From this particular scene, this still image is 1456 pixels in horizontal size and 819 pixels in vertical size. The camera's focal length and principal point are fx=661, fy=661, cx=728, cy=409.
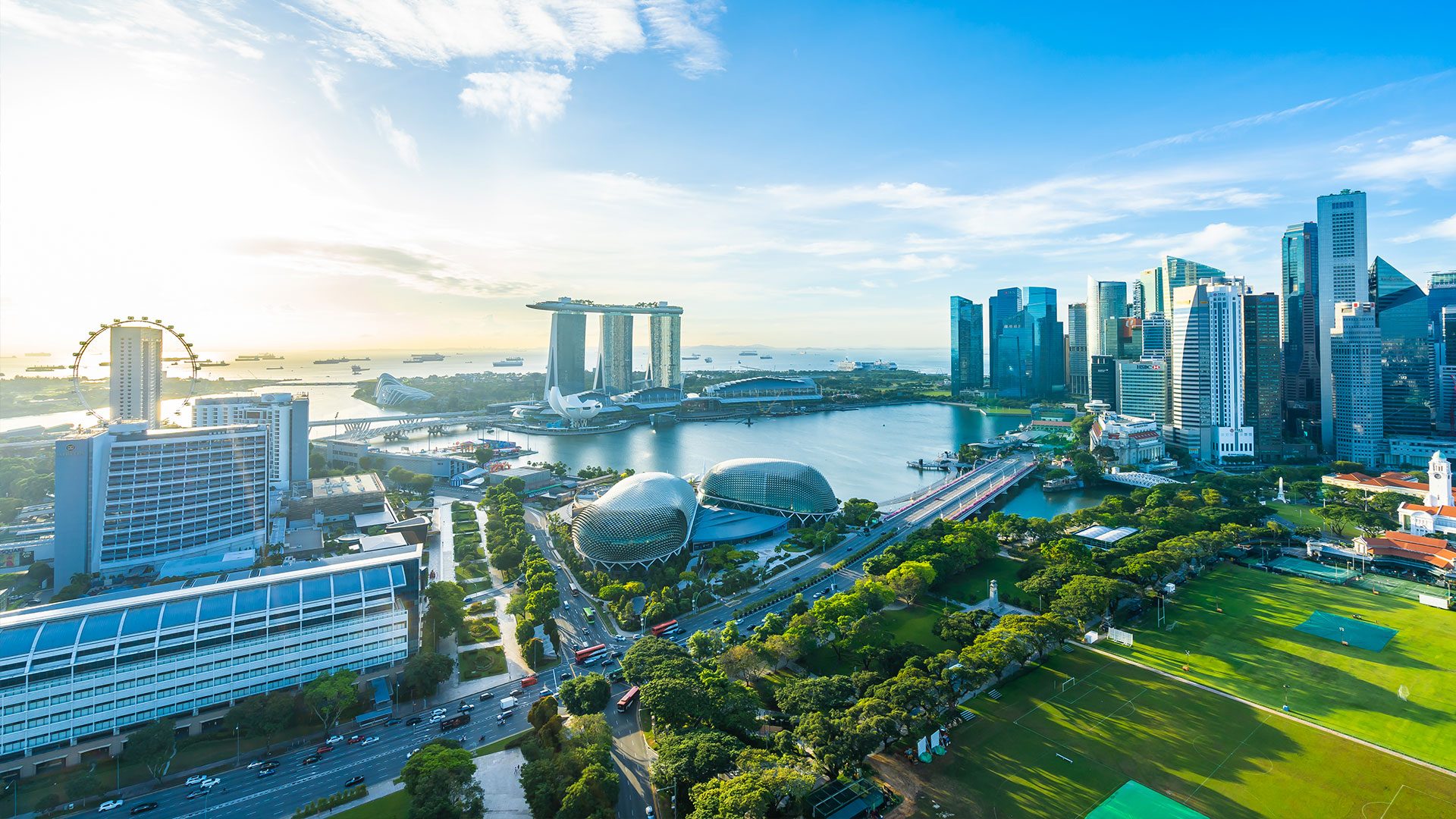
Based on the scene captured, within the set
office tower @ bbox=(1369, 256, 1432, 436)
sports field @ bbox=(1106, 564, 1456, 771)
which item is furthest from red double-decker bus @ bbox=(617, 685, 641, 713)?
office tower @ bbox=(1369, 256, 1432, 436)

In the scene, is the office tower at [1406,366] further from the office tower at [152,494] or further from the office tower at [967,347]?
the office tower at [152,494]

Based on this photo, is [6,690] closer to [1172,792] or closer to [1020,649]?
[1020,649]

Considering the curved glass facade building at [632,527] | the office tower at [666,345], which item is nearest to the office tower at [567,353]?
the office tower at [666,345]

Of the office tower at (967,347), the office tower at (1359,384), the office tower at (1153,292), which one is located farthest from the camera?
the office tower at (967,347)

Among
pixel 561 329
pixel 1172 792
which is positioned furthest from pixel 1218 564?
pixel 561 329

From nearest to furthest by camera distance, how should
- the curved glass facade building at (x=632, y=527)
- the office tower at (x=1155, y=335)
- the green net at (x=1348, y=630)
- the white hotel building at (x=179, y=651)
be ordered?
the white hotel building at (x=179, y=651), the green net at (x=1348, y=630), the curved glass facade building at (x=632, y=527), the office tower at (x=1155, y=335)
